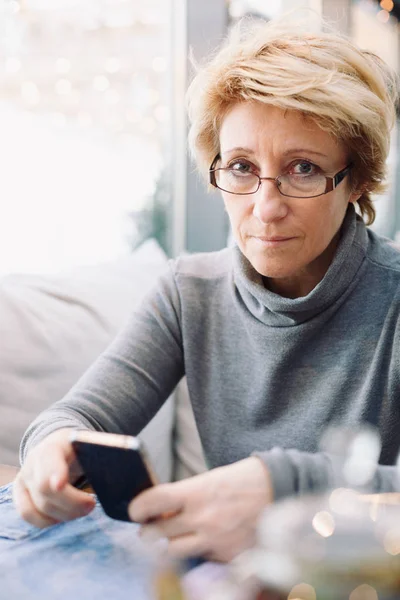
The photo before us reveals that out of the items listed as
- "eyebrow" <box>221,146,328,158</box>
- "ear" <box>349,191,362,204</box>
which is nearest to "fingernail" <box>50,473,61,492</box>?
"eyebrow" <box>221,146,328,158</box>

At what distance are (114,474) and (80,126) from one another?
1.91 metres

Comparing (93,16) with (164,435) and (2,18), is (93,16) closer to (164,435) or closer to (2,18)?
(2,18)

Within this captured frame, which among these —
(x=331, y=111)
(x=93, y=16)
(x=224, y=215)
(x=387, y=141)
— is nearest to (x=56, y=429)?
(x=331, y=111)

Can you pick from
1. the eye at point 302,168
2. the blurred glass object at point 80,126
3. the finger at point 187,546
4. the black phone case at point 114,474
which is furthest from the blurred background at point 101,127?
the finger at point 187,546

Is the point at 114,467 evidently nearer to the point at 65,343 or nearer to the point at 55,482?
the point at 55,482

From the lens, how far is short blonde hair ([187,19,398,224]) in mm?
1074

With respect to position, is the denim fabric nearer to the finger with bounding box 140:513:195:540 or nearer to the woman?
the finger with bounding box 140:513:195:540

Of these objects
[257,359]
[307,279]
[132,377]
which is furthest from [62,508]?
[307,279]

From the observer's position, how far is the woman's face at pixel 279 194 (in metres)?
1.09

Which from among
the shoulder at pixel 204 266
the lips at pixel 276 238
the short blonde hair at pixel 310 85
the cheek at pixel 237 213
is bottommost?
the shoulder at pixel 204 266

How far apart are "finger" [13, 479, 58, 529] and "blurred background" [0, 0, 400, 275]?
49.3 inches

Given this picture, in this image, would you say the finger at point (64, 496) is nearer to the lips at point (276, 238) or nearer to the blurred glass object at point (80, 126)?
the lips at point (276, 238)

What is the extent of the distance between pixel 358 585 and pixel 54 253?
6.42 ft

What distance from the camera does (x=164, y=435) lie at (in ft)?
5.48
